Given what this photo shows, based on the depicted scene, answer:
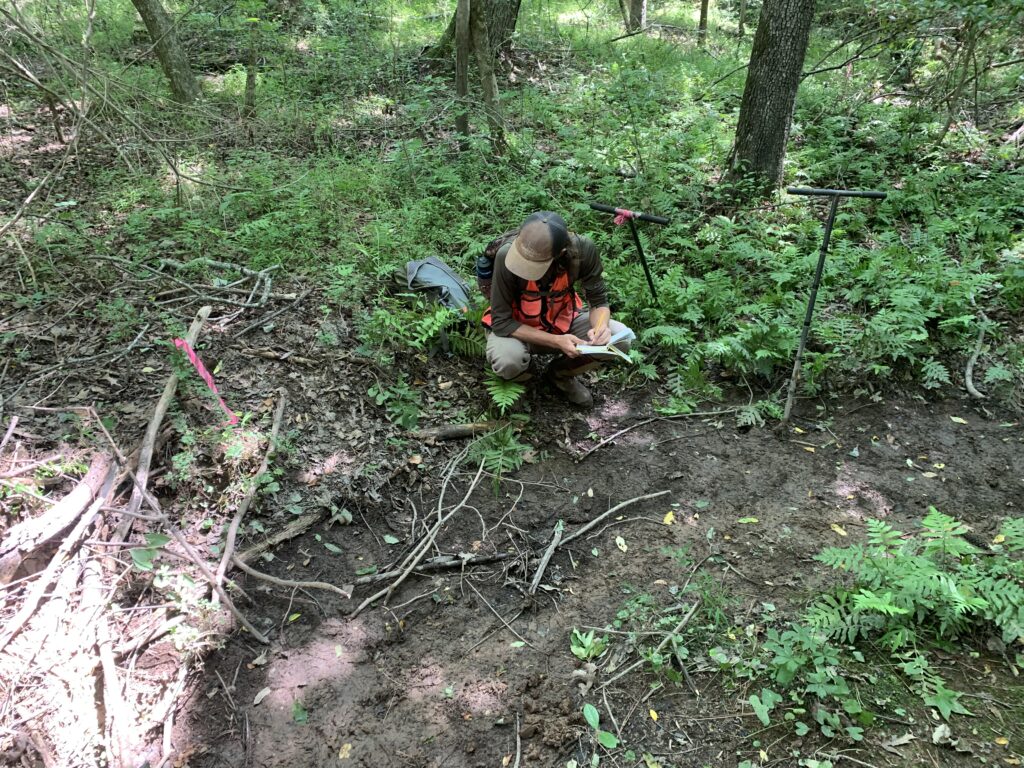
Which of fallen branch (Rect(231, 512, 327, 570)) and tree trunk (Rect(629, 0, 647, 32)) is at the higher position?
tree trunk (Rect(629, 0, 647, 32))

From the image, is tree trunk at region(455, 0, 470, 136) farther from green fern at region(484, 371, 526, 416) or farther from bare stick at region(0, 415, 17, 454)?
bare stick at region(0, 415, 17, 454)

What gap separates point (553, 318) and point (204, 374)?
241 centimetres

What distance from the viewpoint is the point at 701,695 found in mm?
2852


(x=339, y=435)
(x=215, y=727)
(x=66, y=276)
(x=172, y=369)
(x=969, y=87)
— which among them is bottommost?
(x=215, y=727)

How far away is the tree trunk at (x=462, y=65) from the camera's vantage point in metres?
6.68

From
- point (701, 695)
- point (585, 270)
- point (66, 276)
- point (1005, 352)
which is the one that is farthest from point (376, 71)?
point (701, 695)

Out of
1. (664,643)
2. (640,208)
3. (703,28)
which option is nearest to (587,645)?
(664,643)

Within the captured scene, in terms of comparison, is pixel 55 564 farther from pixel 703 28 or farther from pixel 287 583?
pixel 703 28

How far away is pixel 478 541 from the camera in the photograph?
3.82m

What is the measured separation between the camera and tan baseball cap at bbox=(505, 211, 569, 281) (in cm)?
383

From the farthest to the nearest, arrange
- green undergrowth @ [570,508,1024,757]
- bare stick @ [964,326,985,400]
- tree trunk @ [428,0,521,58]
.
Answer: tree trunk @ [428,0,521,58] → bare stick @ [964,326,985,400] → green undergrowth @ [570,508,1024,757]

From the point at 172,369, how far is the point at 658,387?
145 inches

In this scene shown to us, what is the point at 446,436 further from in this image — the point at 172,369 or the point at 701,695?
the point at 701,695

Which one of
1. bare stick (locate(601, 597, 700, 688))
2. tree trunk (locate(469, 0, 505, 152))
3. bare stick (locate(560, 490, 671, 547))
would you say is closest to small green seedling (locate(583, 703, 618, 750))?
bare stick (locate(601, 597, 700, 688))
